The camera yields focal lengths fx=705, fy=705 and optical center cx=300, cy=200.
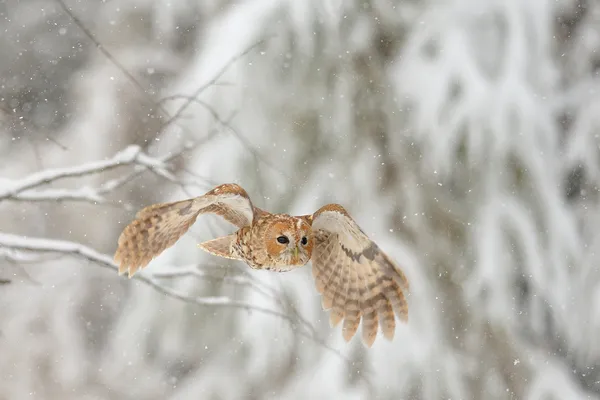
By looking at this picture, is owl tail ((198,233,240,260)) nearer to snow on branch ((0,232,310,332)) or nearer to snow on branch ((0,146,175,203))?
snow on branch ((0,146,175,203))

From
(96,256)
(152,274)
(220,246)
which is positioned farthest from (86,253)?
(220,246)

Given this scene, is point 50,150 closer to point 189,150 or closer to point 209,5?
point 189,150

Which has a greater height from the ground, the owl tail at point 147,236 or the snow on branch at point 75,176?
the snow on branch at point 75,176

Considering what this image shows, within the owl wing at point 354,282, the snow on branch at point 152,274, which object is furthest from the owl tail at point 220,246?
the snow on branch at point 152,274

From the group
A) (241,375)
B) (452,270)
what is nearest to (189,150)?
(241,375)

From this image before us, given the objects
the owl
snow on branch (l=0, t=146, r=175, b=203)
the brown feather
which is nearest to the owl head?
the owl

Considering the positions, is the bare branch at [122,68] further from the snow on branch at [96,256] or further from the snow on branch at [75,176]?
the snow on branch at [96,256]

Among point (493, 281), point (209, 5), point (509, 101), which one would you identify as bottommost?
point (493, 281)
